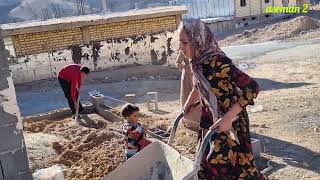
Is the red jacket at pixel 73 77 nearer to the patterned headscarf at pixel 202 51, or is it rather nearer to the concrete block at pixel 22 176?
the concrete block at pixel 22 176

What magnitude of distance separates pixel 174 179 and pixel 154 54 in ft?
36.3

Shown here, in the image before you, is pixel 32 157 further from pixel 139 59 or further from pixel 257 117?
pixel 139 59

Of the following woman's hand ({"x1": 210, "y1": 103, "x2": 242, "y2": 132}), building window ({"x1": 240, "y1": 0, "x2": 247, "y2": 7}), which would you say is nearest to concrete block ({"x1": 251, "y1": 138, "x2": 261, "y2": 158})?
woman's hand ({"x1": 210, "y1": 103, "x2": 242, "y2": 132})

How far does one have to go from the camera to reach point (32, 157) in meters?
5.73

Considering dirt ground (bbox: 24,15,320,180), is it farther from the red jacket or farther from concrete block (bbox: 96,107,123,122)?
the red jacket

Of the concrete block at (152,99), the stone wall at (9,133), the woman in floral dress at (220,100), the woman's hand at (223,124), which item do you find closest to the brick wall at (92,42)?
the concrete block at (152,99)

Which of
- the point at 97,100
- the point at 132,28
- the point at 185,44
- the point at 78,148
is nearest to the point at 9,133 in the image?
the point at 185,44

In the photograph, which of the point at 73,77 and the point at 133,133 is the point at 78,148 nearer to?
the point at 133,133

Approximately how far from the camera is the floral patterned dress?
3049mm

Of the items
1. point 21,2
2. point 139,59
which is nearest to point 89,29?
point 139,59

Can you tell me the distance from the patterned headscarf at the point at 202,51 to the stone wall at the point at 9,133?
147 centimetres

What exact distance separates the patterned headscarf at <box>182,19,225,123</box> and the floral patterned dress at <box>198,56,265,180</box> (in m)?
0.03

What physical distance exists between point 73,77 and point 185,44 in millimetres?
5239

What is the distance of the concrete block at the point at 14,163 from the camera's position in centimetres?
345
